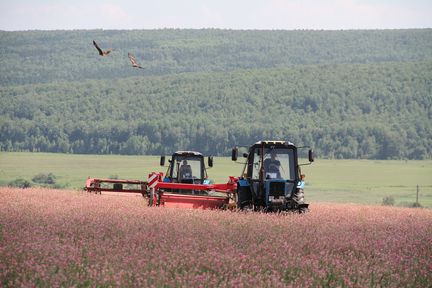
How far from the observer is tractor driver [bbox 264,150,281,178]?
19734 millimetres

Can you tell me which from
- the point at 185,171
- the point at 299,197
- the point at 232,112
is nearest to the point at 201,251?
the point at 299,197

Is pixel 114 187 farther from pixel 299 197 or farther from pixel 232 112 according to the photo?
pixel 232 112

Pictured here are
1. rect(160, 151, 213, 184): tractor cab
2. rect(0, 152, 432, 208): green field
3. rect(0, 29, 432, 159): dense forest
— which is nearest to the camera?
rect(160, 151, 213, 184): tractor cab

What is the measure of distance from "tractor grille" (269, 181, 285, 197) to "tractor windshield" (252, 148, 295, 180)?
398 millimetres

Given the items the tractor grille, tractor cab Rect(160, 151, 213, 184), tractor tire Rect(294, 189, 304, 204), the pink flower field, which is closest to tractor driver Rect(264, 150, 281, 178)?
the tractor grille

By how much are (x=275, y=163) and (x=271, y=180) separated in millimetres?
613

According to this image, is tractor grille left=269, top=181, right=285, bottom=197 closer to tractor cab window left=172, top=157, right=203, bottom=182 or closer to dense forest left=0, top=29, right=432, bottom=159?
tractor cab window left=172, top=157, right=203, bottom=182

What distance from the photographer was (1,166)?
11338 cm

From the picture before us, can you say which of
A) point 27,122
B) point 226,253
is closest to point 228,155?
point 27,122

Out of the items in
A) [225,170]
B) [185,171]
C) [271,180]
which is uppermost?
[225,170]

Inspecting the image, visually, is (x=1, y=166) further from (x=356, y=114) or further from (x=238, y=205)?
(x=238, y=205)

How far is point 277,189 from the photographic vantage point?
63.5 ft

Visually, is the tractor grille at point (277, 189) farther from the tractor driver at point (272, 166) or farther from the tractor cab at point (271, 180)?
the tractor driver at point (272, 166)

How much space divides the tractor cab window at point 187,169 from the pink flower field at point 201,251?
883 cm
